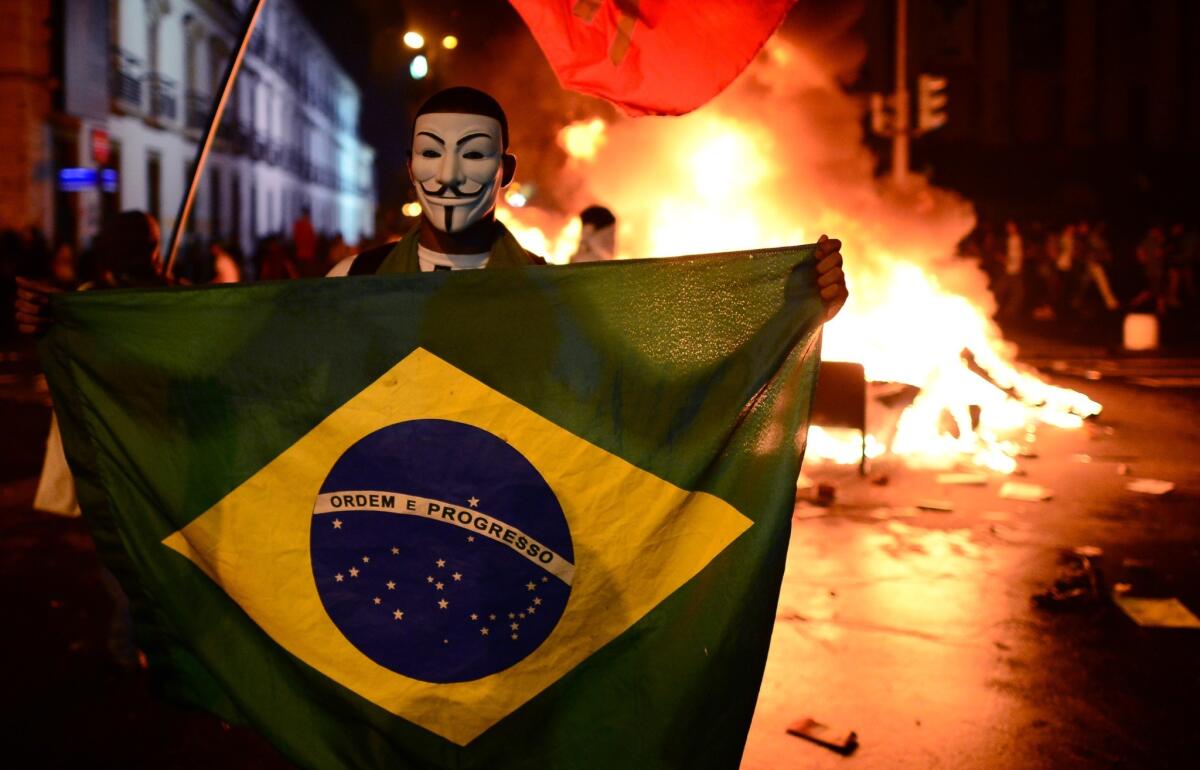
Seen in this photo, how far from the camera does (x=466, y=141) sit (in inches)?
139

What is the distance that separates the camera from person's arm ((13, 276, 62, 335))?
3.09 metres

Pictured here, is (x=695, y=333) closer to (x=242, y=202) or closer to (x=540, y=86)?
(x=540, y=86)

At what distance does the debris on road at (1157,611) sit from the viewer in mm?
5246

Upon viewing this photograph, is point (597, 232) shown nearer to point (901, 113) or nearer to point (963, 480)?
point (963, 480)

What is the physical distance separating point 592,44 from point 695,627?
2371mm

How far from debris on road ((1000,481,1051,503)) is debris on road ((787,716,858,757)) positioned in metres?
4.39

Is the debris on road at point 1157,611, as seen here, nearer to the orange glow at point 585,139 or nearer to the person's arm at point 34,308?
the person's arm at point 34,308

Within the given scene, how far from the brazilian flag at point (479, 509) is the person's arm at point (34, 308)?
41 cm

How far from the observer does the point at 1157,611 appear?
17.8 ft

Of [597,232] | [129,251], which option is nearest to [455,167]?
[129,251]

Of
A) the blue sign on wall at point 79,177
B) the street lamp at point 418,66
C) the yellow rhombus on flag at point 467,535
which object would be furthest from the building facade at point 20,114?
the yellow rhombus on flag at point 467,535

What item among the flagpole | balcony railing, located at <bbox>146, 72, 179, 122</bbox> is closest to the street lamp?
the flagpole

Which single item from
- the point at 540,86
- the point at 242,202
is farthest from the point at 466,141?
the point at 242,202

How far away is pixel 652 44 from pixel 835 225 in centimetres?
987
